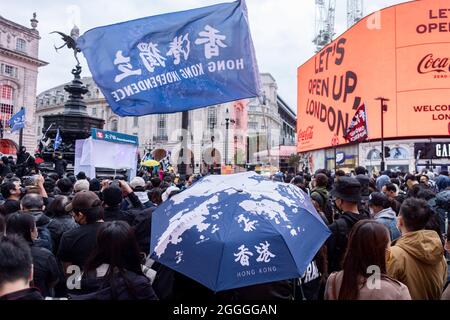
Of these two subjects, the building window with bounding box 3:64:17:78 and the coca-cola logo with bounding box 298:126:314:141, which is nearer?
the coca-cola logo with bounding box 298:126:314:141

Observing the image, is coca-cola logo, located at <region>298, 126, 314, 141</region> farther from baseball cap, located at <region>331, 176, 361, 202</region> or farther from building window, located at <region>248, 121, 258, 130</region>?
baseball cap, located at <region>331, 176, 361, 202</region>

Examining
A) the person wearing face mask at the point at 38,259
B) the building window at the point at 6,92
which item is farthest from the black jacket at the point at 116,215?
the building window at the point at 6,92

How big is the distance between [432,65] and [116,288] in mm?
36073

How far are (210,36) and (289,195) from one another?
3.57 metres

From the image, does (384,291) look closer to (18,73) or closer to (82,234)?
(82,234)

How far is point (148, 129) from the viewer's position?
2530 inches

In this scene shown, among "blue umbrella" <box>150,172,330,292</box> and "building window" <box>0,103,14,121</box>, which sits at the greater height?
"building window" <box>0,103,14,121</box>

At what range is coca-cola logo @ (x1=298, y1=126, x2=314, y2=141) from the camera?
43.9 m

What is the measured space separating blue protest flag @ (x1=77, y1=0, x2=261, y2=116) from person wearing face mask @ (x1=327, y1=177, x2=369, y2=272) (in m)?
2.18

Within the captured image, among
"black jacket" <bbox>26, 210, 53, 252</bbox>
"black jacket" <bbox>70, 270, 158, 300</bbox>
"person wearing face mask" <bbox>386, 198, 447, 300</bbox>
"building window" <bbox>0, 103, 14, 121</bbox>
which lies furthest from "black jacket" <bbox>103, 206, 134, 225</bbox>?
"building window" <bbox>0, 103, 14, 121</bbox>

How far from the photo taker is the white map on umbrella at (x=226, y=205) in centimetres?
257

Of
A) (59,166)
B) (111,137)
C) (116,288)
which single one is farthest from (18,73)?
(116,288)

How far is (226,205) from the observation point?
2.65 meters
